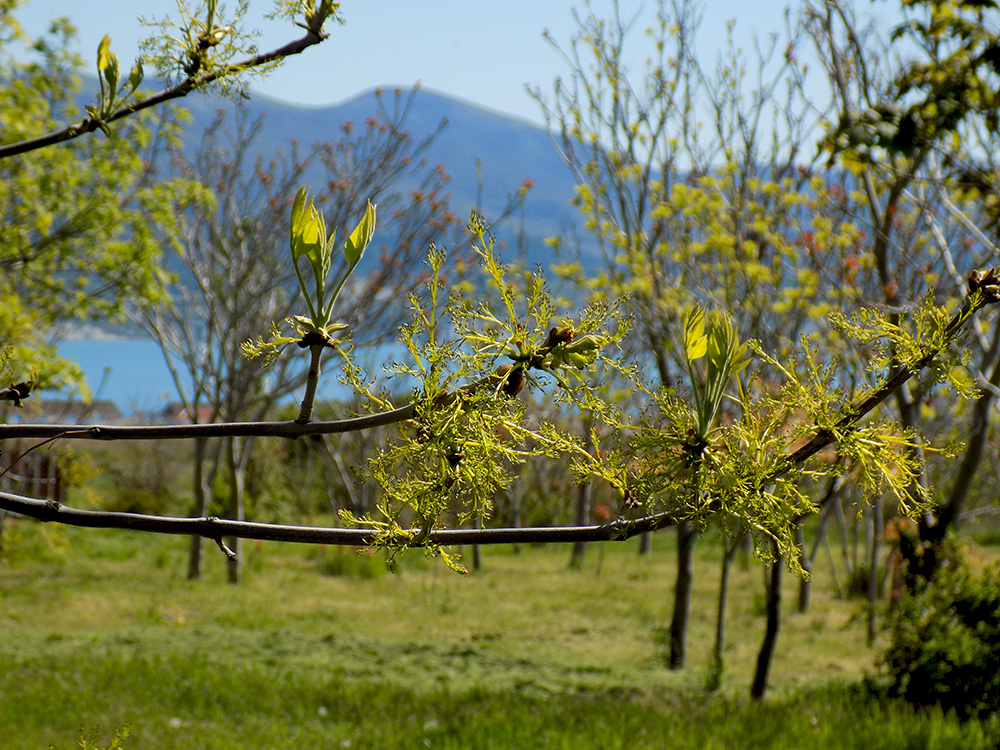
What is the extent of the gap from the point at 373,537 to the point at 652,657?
330 inches

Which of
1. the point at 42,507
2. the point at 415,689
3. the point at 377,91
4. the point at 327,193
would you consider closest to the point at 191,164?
the point at 327,193

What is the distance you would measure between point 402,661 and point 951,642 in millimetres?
4572

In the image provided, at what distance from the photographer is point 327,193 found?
40.4 feet

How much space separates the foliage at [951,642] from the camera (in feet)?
18.8

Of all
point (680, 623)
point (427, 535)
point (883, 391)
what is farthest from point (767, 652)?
point (427, 535)

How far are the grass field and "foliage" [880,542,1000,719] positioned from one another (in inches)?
12.7

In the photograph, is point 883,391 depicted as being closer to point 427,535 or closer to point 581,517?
point 427,535

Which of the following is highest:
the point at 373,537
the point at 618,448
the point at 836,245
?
the point at 836,245

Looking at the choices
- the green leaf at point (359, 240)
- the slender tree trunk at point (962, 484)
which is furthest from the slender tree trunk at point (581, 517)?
the green leaf at point (359, 240)

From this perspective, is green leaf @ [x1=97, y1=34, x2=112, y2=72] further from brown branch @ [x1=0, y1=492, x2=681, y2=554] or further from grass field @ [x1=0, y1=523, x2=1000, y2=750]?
grass field @ [x1=0, y1=523, x2=1000, y2=750]

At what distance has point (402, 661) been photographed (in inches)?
317

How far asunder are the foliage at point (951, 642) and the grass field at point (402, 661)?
1.06 feet

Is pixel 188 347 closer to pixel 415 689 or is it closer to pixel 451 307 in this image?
pixel 415 689

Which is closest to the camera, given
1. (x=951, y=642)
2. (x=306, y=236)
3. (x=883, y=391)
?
(x=306, y=236)
